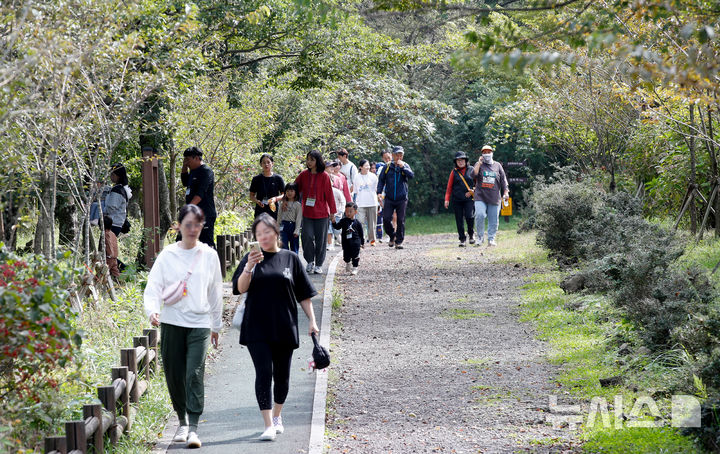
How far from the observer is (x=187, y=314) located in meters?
6.54

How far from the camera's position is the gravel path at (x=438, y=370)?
6.83 meters

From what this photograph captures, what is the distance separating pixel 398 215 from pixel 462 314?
747 cm

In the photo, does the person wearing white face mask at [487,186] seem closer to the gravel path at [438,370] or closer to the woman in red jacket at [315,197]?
the gravel path at [438,370]

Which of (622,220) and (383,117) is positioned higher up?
(383,117)

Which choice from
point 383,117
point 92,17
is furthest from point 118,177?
point 383,117

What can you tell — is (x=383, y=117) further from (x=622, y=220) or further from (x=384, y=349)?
(x=384, y=349)

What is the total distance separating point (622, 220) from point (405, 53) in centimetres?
670

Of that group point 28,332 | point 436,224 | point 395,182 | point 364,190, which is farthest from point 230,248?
point 436,224

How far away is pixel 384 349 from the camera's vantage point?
391 inches

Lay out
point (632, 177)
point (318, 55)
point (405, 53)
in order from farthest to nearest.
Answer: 1. point (632, 177)
2. point (405, 53)
3. point (318, 55)

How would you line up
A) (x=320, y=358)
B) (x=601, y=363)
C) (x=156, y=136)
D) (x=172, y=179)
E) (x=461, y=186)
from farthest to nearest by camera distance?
(x=461, y=186) < (x=172, y=179) < (x=156, y=136) < (x=601, y=363) < (x=320, y=358)

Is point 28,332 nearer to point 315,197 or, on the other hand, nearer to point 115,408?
point 115,408

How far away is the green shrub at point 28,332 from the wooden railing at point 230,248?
798 centimetres

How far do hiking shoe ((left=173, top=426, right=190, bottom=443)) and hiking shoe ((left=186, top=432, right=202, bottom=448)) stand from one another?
0.11 meters
